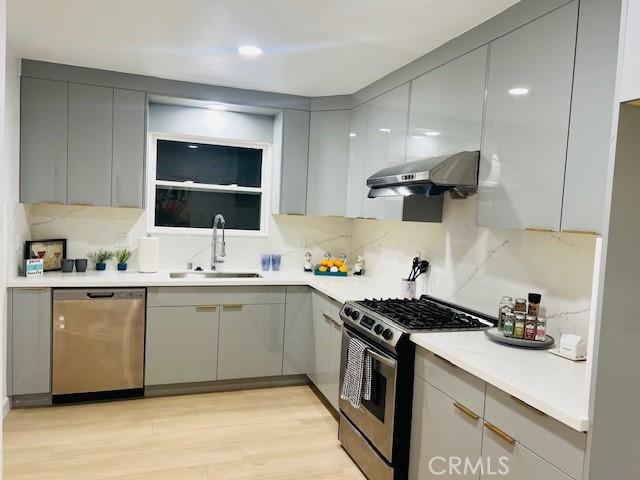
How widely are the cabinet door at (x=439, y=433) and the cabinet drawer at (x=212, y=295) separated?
1.75 metres

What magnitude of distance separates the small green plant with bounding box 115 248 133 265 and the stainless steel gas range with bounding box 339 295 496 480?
200 centimetres

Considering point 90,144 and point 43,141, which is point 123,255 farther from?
point 43,141

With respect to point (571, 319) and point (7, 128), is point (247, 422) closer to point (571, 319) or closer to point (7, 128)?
point (571, 319)

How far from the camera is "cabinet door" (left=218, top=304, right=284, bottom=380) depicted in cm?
372

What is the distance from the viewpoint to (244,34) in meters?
2.69

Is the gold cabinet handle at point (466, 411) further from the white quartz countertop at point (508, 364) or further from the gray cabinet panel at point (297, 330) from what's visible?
the gray cabinet panel at point (297, 330)

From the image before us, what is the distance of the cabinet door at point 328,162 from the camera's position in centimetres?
405

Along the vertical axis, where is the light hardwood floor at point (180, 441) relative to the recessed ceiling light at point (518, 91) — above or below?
below

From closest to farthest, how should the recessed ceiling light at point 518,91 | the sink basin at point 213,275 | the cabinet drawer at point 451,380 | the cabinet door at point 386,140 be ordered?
the cabinet drawer at point 451,380 → the recessed ceiling light at point 518,91 → the cabinet door at point 386,140 → the sink basin at point 213,275

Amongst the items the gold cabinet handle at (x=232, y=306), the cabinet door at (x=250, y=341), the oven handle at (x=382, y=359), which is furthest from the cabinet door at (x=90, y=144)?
the oven handle at (x=382, y=359)

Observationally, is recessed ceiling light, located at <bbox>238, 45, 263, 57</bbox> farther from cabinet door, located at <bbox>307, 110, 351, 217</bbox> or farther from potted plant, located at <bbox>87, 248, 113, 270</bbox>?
potted plant, located at <bbox>87, 248, 113, 270</bbox>

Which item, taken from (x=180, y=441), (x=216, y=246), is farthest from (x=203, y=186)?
(x=180, y=441)

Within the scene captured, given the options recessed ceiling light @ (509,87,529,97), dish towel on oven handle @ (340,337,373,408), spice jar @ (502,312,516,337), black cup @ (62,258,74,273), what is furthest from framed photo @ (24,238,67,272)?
recessed ceiling light @ (509,87,529,97)

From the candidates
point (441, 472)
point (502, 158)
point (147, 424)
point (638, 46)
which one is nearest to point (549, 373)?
point (441, 472)
